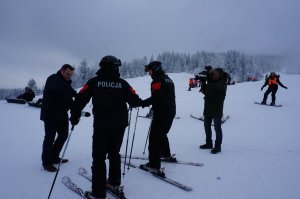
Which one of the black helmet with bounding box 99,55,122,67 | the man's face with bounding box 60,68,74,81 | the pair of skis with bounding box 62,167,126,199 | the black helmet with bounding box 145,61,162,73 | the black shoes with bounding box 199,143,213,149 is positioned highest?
the black helmet with bounding box 145,61,162,73

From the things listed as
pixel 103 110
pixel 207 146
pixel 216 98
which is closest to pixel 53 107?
pixel 103 110

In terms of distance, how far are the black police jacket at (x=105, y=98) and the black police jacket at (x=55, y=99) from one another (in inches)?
57.1

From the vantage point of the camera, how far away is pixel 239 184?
470 centimetres

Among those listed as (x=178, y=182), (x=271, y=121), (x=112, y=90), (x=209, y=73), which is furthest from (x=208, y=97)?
(x=271, y=121)

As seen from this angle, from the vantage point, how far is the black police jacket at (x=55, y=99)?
5250 mm

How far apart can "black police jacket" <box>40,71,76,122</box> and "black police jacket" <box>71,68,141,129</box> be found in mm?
1449

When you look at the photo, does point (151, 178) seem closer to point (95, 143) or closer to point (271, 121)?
point (95, 143)

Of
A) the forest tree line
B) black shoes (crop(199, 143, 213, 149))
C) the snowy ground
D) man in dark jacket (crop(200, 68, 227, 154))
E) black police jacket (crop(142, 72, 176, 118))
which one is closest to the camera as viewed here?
the snowy ground

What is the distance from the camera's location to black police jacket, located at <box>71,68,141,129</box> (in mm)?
3879

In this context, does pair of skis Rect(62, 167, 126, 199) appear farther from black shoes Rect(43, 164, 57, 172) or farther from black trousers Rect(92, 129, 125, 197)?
black shoes Rect(43, 164, 57, 172)

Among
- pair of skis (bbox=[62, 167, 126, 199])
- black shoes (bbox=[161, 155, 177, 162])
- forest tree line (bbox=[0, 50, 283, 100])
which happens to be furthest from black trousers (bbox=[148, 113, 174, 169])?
forest tree line (bbox=[0, 50, 283, 100])

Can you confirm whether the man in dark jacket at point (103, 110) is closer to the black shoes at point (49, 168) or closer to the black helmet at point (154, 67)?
the black helmet at point (154, 67)

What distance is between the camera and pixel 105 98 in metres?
3.88

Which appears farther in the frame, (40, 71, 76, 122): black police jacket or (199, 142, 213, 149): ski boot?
(199, 142, 213, 149): ski boot
